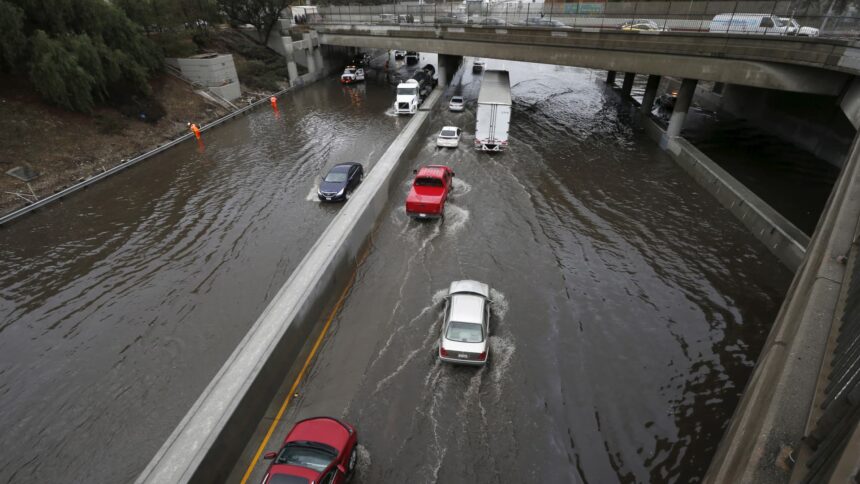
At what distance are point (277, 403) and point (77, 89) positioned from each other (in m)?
25.0

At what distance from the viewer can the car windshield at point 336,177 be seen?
20.3 metres

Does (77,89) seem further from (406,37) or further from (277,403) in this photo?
(406,37)

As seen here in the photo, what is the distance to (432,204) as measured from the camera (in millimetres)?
17781

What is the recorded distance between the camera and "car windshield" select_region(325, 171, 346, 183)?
20.3 m

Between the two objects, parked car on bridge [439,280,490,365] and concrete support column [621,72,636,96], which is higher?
concrete support column [621,72,636,96]

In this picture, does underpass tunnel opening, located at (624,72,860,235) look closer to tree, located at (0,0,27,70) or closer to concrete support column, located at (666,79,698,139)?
concrete support column, located at (666,79,698,139)

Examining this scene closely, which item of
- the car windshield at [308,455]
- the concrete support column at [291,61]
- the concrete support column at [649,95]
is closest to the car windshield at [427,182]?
the car windshield at [308,455]

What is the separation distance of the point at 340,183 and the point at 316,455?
14115 millimetres

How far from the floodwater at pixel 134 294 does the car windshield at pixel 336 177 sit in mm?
1408

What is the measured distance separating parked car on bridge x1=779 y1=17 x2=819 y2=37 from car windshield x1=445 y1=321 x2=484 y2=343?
73.6ft

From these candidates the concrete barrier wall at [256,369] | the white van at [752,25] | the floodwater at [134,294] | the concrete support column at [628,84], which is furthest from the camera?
the concrete support column at [628,84]

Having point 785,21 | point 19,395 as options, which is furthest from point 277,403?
point 785,21

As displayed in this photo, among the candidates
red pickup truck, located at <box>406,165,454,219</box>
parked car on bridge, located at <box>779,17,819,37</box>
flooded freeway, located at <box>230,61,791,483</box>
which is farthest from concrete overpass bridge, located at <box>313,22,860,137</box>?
red pickup truck, located at <box>406,165,454,219</box>

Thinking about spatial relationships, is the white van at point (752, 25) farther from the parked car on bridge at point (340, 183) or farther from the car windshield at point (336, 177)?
the car windshield at point (336, 177)
